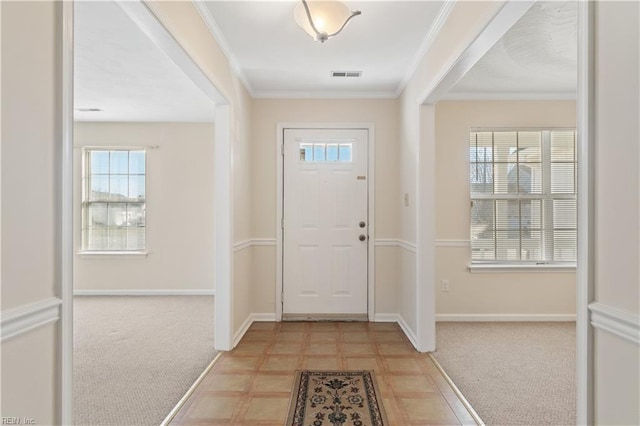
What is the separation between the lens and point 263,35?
2928 mm

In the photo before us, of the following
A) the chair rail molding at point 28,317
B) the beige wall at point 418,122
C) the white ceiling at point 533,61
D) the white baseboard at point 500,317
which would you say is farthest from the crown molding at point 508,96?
the chair rail molding at point 28,317

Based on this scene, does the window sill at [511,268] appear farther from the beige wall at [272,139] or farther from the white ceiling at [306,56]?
the white ceiling at [306,56]

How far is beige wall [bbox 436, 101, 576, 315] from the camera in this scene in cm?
419

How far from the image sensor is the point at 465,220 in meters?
4.20

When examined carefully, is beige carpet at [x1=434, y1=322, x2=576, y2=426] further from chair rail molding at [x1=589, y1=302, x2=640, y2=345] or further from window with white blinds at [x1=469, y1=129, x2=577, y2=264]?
chair rail molding at [x1=589, y1=302, x2=640, y2=345]

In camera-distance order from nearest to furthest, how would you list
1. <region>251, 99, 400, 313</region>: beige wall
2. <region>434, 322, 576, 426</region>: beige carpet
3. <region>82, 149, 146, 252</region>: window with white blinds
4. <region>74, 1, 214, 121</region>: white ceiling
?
<region>434, 322, 576, 426</region>: beige carpet, <region>74, 1, 214, 121</region>: white ceiling, <region>251, 99, 400, 313</region>: beige wall, <region>82, 149, 146, 252</region>: window with white blinds

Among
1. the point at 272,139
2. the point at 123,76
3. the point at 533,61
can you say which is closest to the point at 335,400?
the point at 272,139

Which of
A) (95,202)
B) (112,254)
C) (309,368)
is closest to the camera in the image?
(309,368)

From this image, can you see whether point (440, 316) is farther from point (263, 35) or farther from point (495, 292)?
point (263, 35)

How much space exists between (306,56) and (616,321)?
9.55ft

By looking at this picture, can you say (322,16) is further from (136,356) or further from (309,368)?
(136,356)

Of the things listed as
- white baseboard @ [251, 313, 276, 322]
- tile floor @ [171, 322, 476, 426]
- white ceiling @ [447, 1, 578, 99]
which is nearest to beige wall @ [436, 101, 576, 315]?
white ceiling @ [447, 1, 578, 99]

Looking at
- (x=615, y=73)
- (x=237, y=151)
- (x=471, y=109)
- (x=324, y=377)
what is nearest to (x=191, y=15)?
(x=237, y=151)

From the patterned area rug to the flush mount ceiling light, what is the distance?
2.29 meters
